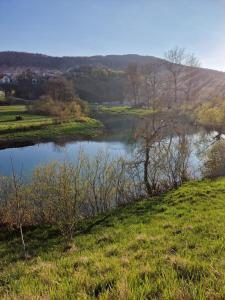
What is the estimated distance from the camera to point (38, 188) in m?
21.0

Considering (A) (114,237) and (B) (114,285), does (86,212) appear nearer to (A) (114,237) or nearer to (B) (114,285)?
(A) (114,237)

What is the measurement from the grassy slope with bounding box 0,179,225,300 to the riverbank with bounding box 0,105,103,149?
36246 mm

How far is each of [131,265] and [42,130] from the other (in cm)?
5555

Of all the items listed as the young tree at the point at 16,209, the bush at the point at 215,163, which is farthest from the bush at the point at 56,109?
the young tree at the point at 16,209

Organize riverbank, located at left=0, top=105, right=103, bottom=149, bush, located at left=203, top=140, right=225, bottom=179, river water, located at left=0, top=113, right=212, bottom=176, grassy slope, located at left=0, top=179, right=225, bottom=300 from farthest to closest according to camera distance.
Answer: riverbank, located at left=0, top=105, right=103, bottom=149, river water, located at left=0, top=113, right=212, bottom=176, bush, located at left=203, top=140, right=225, bottom=179, grassy slope, located at left=0, top=179, right=225, bottom=300

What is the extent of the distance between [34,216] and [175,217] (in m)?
8.47

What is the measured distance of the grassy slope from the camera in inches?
180

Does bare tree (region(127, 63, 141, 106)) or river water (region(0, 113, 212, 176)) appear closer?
river water (region(0, 113, 212, 176))

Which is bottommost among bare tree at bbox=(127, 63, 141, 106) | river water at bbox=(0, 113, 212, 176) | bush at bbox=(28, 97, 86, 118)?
river water at bbox=(0, 113, 212, 176)

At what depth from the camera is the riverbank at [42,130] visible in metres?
54.1

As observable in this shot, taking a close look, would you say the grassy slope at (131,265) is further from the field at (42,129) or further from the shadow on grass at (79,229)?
the field at (42,129)

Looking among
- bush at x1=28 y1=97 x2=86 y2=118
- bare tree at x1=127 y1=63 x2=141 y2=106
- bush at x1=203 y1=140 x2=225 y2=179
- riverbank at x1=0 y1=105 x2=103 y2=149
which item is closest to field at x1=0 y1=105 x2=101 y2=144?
riverbank at x1=0 y1=105 x2=103 y2=149

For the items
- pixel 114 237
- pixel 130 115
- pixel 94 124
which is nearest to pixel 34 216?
pixel 114 237

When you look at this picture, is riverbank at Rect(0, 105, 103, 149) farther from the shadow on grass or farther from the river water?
the shadow on grass
